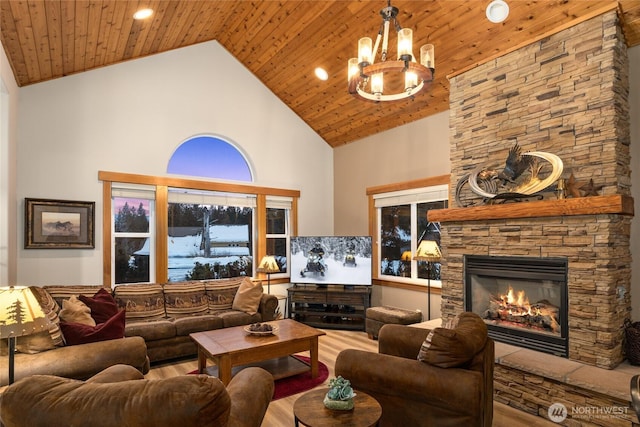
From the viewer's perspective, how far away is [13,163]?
161 inches

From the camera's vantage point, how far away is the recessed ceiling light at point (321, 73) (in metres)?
5.37

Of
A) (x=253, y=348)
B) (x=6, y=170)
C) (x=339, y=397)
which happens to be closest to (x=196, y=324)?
(x=253, y=348)

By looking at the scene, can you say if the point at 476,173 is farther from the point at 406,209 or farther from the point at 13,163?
the point at 13,163

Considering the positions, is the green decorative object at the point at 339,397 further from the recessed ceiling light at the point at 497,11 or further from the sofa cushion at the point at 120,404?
the recessed ceiling light at the point at 497,11

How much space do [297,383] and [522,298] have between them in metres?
2.40

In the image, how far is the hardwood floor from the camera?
2.89 m

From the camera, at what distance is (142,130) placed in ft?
17.3

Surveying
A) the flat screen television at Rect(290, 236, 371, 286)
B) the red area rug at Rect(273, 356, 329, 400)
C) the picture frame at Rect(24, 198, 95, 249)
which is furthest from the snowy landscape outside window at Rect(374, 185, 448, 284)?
the picture frame at Rect(24, 198, 95, 249)

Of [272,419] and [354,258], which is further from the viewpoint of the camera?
[354,258]

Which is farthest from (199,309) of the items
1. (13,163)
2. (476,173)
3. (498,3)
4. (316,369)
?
(498,3)

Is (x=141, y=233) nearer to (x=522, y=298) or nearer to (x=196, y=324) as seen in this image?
(x=196, y=324)

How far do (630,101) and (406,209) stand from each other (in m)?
3.00

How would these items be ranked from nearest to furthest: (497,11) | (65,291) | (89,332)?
(89,332)
(497,11)
(65,291)

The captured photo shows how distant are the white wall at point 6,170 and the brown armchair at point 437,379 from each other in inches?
138
